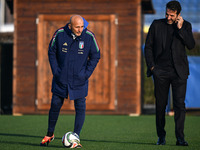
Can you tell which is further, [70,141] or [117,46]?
[117,46]

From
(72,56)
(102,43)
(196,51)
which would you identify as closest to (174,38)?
(72,56)

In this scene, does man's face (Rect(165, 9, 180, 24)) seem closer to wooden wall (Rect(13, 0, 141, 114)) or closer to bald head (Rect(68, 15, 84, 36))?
bald head (Rect(68, 15, 84, 36))

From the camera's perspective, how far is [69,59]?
6.72 meters

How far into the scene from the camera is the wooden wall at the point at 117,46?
13.3 metres

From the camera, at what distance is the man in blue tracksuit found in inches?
264

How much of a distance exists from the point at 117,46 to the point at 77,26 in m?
6.83

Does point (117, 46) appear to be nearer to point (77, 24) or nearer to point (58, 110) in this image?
point (58, 110)

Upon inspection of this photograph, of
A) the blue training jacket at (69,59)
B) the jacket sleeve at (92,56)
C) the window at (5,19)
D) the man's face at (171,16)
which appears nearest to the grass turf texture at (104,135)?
the blue training jacket at (69,59)

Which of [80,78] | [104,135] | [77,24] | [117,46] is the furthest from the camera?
[117,46]

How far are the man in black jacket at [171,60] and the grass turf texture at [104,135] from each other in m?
0.50

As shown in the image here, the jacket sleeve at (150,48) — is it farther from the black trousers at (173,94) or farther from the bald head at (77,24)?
the bald head at (77,24)

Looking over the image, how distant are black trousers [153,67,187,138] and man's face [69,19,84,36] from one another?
3.99 ft

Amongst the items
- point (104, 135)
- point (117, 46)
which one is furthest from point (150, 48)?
point (117, 46)

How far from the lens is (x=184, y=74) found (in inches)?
269
